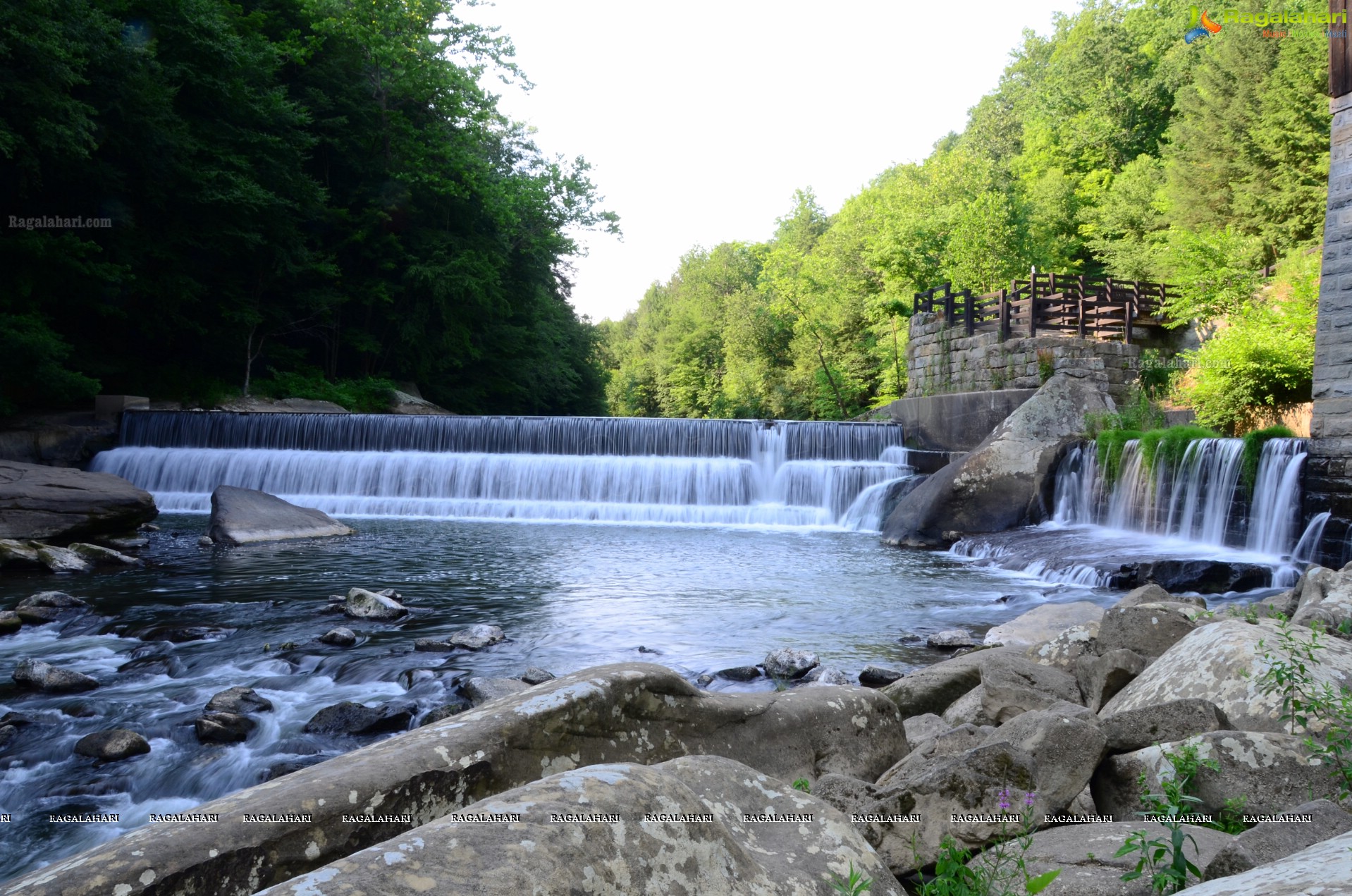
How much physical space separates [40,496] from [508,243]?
2110 centimetres

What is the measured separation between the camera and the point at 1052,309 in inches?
949

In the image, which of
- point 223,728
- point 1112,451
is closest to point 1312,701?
point 223,728

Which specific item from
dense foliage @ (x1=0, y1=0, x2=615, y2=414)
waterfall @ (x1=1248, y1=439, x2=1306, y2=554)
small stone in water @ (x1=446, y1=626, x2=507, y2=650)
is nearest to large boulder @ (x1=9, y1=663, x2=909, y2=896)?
small stone in water @ (x1=446, y1=626, x2=507, y2=650)

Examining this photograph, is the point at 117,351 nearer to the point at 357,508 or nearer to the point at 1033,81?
the point at 357,508

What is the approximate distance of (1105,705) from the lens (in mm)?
4094

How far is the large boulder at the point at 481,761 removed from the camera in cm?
178

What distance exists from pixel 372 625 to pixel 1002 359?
18.2 m

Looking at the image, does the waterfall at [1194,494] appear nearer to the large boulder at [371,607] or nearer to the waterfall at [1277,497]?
the waterfall at [1277,497]

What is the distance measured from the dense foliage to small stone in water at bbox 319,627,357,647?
1402 centimetres

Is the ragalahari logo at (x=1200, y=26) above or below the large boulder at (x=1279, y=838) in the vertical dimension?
above

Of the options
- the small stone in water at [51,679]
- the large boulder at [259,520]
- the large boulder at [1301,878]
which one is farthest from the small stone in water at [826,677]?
the large boulder at [259,520]

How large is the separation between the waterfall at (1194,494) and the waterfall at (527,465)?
366 centimetres

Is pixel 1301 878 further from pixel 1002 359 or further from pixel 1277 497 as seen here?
pixel 1002 359

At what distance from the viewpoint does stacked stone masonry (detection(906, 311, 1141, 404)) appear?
20.6 meters
